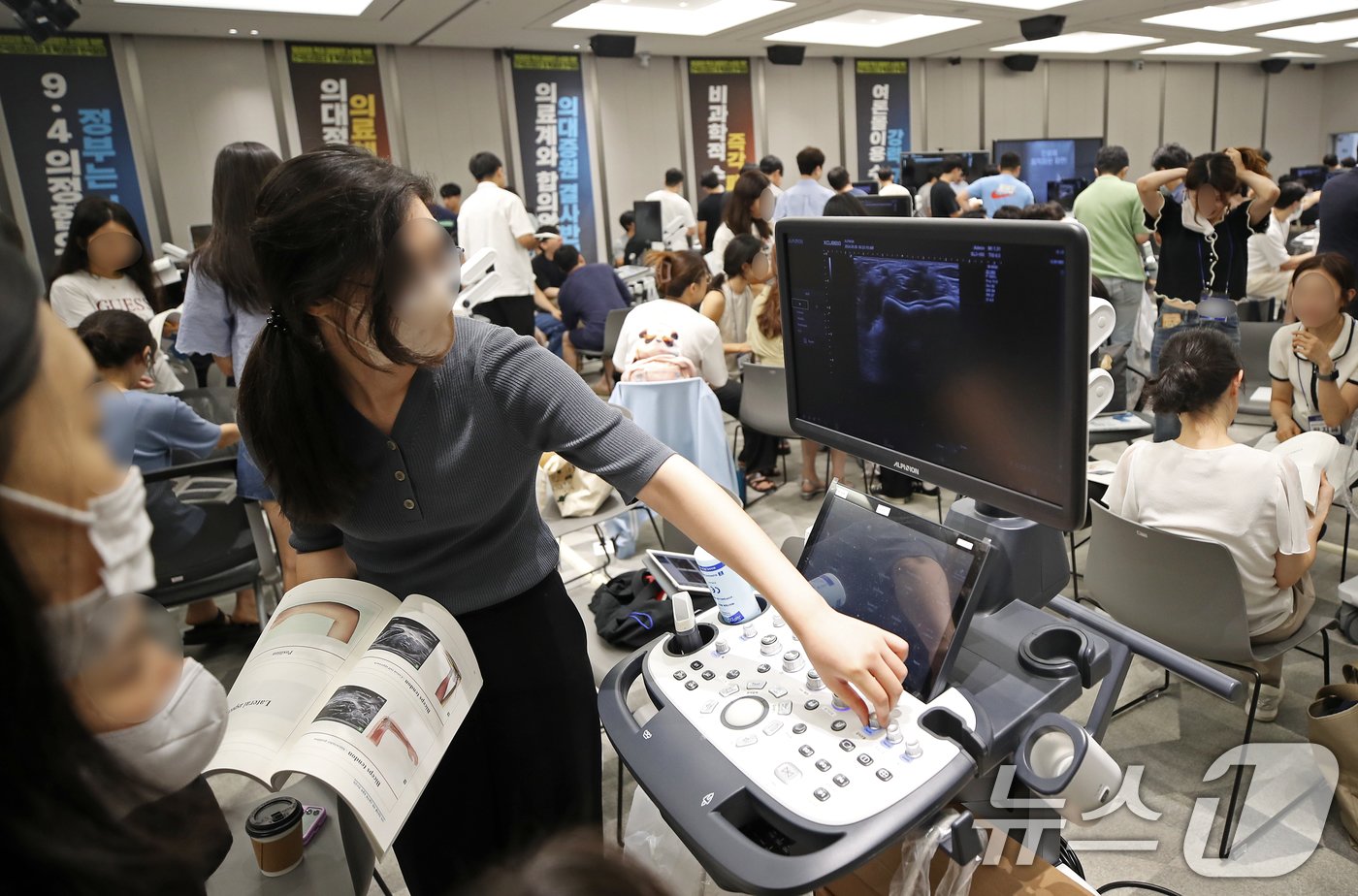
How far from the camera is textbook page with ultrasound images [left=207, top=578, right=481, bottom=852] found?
81 cm

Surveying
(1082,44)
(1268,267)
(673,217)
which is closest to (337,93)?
(673,217)

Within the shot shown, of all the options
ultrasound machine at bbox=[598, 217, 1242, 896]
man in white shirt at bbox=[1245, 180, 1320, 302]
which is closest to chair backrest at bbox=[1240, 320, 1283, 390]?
man in white shirt at bbox=[1245, 180, 1320, 302]

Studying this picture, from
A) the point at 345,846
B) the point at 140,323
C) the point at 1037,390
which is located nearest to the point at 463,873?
the point at 345,846

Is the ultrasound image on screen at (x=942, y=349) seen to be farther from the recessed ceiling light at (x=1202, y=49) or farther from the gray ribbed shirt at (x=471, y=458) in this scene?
the recessed ceiling light at (x=1202, y=49)

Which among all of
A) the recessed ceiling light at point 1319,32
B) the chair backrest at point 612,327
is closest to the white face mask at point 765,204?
the chair backrest at point 612,327

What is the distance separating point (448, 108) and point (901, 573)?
869 cm

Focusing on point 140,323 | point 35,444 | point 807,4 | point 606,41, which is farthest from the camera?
point 606,41

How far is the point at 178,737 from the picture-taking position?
0.57m

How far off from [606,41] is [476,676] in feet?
27.4

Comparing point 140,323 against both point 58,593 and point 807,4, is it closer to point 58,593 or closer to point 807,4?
point 58,593

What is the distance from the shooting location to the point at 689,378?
3.31m

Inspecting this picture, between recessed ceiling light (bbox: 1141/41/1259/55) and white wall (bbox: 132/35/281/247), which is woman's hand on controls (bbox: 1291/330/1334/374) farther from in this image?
recessed ceiling light (bbox: 1141/41/1259/55)

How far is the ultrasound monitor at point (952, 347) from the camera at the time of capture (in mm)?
847

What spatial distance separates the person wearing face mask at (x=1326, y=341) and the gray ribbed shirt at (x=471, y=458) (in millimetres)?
2591
